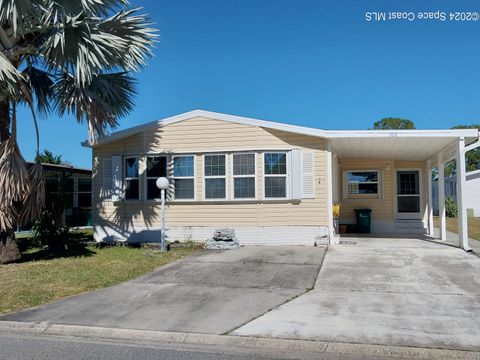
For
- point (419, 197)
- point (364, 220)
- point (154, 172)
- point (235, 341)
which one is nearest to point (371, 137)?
point (364, 220)

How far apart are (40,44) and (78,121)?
203 cm

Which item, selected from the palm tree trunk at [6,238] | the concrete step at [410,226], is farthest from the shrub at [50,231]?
the concrete step at [410,226]

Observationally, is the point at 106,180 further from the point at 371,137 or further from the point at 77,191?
the point at 77,191

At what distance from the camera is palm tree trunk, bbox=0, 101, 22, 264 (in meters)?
10.9

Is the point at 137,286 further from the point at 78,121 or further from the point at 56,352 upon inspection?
the point at 78,121

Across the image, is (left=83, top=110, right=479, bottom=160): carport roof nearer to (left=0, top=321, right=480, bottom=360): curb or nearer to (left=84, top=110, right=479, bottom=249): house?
(left=84, top=110, right=479, bottom=249): house

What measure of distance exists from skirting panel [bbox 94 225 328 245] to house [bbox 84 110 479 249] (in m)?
0.03

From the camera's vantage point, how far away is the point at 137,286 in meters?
8.58

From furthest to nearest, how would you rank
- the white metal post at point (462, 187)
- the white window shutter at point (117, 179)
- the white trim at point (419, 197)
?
1. the white trim at point (419, 197)
2. the white window shutter at point (117, 179)
3. the white metal post at point (462, 187)

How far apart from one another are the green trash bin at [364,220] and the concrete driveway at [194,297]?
6.31m

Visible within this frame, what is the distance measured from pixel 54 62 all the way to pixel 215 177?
18.2 ft

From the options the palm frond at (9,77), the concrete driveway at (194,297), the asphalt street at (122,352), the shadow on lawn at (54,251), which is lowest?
the asphalt street at (122,352)

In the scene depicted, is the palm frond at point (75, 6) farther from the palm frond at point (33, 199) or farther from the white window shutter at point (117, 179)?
the white window shutter at point (117, 179)

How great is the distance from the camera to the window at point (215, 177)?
1395cm
